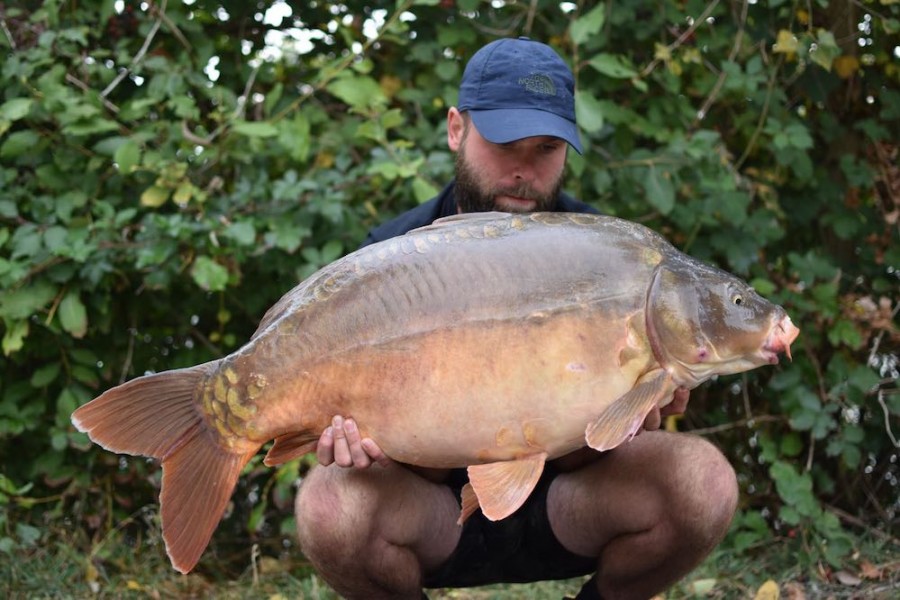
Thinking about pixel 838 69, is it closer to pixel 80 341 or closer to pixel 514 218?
pixel 514 218

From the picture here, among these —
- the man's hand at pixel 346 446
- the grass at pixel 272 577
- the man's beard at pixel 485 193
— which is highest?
the man's beard at pixel 485 193

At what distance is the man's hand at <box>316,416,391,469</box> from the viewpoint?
71.9 inches

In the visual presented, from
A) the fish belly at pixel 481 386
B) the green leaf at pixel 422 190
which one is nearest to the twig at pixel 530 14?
the green leaf at pixel 422 190

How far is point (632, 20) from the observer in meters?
3.23

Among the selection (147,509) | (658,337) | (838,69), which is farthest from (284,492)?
(838,69)

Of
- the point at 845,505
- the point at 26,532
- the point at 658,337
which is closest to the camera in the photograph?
the point at 658,337

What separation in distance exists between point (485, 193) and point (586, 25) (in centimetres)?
88

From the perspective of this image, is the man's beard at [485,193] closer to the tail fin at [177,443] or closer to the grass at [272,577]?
the tail fin at [177,443]

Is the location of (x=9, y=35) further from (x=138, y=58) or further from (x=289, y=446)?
(x=289, y=446)

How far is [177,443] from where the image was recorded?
1851 millimetres

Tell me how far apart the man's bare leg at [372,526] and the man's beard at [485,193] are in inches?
19.6

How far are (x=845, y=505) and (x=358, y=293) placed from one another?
2096mm

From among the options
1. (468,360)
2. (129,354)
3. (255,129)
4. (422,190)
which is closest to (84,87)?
(255,129)

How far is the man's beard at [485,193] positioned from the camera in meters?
2.28
